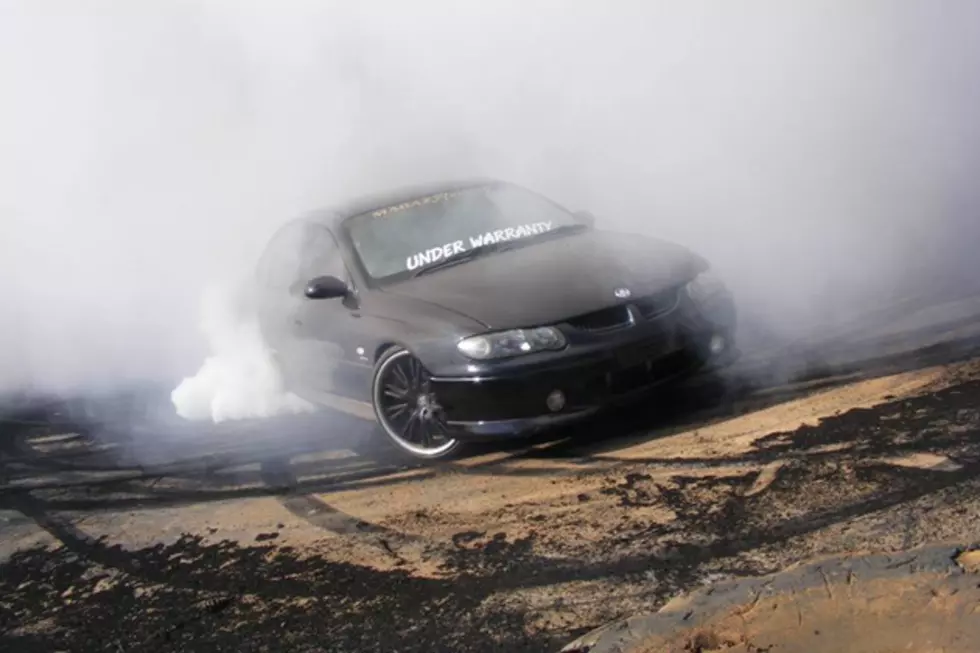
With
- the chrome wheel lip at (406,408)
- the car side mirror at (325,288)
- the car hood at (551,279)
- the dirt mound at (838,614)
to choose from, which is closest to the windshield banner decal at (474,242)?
the car hood at (551,279)

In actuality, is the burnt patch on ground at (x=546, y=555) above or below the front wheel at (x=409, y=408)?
below

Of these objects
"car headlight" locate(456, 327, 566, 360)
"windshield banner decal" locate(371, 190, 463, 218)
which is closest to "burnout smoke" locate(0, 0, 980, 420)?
"windshield banner decal" locate(371, 190, 463, 218)

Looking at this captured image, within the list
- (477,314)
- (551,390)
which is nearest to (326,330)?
(477,314)

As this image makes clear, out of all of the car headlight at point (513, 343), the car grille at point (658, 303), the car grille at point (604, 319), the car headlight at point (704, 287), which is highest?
the car headlight at point (704, 287)

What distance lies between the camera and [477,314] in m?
5.38

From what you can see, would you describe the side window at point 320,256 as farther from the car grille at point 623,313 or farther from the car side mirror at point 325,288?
the car grille at point 623,313

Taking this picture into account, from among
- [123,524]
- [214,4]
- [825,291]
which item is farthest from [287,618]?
[214,4]

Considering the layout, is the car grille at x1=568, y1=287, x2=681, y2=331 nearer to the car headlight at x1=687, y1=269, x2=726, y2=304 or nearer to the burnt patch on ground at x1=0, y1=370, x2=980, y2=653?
the car headlight at x1=687, y1=269, x2=726, y2=304

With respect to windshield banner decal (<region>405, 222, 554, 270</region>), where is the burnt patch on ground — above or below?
below

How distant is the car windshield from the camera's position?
20.6ft

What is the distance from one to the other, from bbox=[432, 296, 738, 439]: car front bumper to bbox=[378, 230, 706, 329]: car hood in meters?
0.24

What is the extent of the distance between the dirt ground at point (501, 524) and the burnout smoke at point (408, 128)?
10.7 feet

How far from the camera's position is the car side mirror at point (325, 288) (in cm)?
607

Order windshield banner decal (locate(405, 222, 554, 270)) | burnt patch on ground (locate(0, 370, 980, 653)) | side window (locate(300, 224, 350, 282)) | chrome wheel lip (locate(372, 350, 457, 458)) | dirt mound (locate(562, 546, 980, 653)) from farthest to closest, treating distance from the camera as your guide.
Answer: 1. side window (locate(300, 224, 350, 282))
2. windshield banner decal (locate(405, 222, 554, 270))
3. chrome wheel lip (locate(372, 350, 457, 458))
4. burnt patch on ground (locate(0, 370, 980, 653))
5. dirt mound (locate(562, 546, 980, 653))
